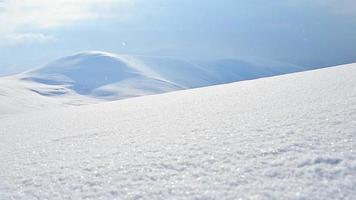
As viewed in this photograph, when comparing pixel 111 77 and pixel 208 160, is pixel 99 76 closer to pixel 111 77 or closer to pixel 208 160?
pixel 111 77

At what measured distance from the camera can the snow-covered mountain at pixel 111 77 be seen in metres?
76.8

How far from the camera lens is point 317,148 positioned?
2.49 meters

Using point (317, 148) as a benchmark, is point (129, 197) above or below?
below

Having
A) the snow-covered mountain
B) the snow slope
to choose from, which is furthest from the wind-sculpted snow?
the snow slope

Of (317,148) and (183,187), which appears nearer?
(183,187)

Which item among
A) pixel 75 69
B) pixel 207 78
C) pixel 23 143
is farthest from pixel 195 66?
pixel 23 143

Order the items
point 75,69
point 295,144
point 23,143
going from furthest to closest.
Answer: point 75,69 < point 23,143 < point 295,144

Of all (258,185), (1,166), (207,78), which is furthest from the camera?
(207,78)

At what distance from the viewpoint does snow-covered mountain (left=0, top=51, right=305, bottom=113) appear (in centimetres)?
7681

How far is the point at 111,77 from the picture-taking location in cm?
9406

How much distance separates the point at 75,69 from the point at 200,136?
9951 centimetres

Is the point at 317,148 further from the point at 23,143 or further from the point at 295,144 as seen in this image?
the point at 23,143

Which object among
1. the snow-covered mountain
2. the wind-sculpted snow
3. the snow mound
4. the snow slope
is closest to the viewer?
the snow slope

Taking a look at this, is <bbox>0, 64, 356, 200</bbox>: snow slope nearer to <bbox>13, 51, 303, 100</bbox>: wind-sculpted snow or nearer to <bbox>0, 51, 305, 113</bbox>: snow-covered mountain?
<bbox>0, 51, 305, 113</bbox>: snow-covered mountain
